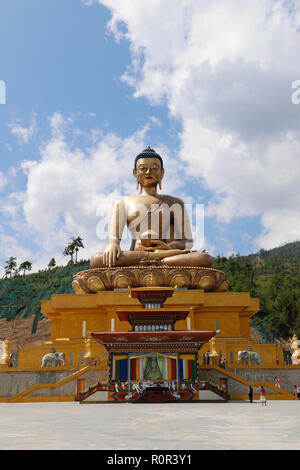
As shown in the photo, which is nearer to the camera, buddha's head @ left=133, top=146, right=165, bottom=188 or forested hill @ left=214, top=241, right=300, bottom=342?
buddha's head @ left=133, top=146, right=165, bottom=188

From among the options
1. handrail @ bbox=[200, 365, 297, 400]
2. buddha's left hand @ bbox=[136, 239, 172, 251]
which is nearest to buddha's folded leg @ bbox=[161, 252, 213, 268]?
buddha's left hand @ bbox=[136, 239, 172, 251]

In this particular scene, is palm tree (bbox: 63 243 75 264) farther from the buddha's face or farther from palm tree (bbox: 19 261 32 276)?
the buddha's face

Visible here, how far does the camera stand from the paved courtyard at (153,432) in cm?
503

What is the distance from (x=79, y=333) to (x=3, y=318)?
2939 centimetres

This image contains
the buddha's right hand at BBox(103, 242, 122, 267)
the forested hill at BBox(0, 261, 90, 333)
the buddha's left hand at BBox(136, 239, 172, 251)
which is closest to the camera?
the buddha's right hand at BBox(103, 242, 122, 267)

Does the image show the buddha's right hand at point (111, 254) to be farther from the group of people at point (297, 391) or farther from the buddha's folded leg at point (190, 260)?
the group of people at point (297, 391)

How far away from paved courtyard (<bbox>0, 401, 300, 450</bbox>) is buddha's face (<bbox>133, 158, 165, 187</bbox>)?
16.7 m

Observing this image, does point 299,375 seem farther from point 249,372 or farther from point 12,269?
point 12,269

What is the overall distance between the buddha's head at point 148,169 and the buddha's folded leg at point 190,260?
5220 millimetres

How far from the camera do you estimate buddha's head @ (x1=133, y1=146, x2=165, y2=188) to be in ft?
79.1

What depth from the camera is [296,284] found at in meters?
46.6

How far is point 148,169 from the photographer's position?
2408 cm

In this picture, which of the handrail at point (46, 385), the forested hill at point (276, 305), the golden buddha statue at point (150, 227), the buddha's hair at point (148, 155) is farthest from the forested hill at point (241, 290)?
the handrail at point (46, 385)
